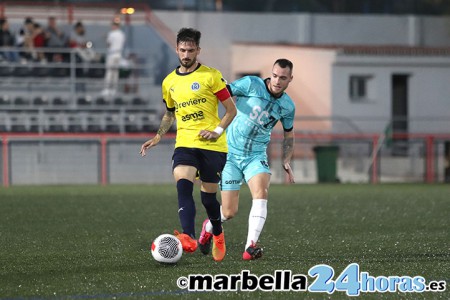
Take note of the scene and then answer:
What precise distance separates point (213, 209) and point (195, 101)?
1022 millimetres

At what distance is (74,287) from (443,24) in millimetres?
32015

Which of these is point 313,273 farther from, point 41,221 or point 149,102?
point 149,102

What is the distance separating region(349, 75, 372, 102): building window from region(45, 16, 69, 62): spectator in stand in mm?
10087

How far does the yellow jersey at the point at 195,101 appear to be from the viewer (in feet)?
30.6

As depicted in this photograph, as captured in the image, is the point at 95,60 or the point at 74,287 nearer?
the point at 74,287

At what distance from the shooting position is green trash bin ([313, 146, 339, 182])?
26.8 metres

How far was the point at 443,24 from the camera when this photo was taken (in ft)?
124

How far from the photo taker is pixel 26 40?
29141 mm

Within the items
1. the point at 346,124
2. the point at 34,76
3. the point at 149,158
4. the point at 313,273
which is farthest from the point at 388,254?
the point at 346,124

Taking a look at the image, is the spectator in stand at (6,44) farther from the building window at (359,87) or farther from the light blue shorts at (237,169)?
the light blue shorts at (237,169)

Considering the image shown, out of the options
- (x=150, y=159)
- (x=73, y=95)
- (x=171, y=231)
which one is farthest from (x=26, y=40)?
(x=171, y=231)

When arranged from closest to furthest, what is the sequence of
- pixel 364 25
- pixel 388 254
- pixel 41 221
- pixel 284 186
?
pixel 388 254 → pixel 41 221 → pixel 284 186 → pixel 364 25

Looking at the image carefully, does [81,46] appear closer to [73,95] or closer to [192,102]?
[73,95]

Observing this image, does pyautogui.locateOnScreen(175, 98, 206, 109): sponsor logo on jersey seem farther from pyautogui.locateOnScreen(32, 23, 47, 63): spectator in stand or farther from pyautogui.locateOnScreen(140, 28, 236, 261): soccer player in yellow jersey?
pyautogui.locateOnScreen(32, 23, 47, 63): spectator in stand
